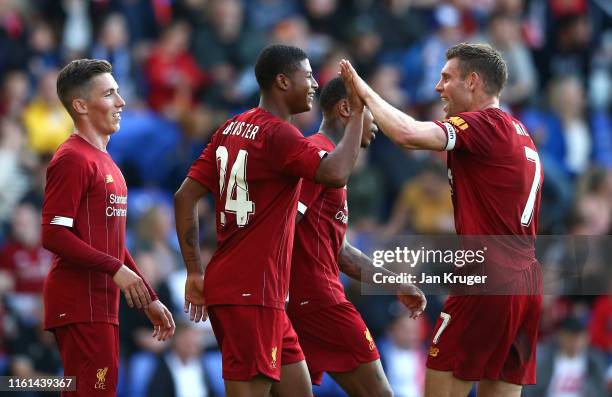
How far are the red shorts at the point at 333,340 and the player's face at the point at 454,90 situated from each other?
165 centimetres

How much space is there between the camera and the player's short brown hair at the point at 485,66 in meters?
8.29

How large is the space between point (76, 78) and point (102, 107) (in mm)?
278

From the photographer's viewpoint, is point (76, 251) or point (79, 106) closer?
point (76, 251)

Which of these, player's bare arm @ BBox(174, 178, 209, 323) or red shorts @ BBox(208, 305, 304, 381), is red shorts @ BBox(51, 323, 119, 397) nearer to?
player's bare arm @ BBox(174, 178, 209, 323)

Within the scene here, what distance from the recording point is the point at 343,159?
756 centimetres

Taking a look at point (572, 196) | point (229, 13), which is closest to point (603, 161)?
point (572, 196)

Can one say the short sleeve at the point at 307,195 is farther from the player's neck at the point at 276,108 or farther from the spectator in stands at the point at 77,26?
the spectator in stands at the point at 77,26

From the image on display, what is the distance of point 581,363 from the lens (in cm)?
1345

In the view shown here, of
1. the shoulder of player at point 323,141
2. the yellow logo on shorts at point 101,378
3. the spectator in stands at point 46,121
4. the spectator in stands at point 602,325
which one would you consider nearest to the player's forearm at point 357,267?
the shoulder of player at point 323,141

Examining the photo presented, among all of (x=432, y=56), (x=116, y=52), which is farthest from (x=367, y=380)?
(x=432, y=56)

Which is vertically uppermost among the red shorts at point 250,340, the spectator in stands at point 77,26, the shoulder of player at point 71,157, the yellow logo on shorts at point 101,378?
the spectator in stands at point 77,26

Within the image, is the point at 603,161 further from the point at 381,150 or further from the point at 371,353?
the point at 371,353

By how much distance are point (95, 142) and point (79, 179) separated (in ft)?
1.51

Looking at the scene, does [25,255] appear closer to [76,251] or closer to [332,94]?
[332,94]
